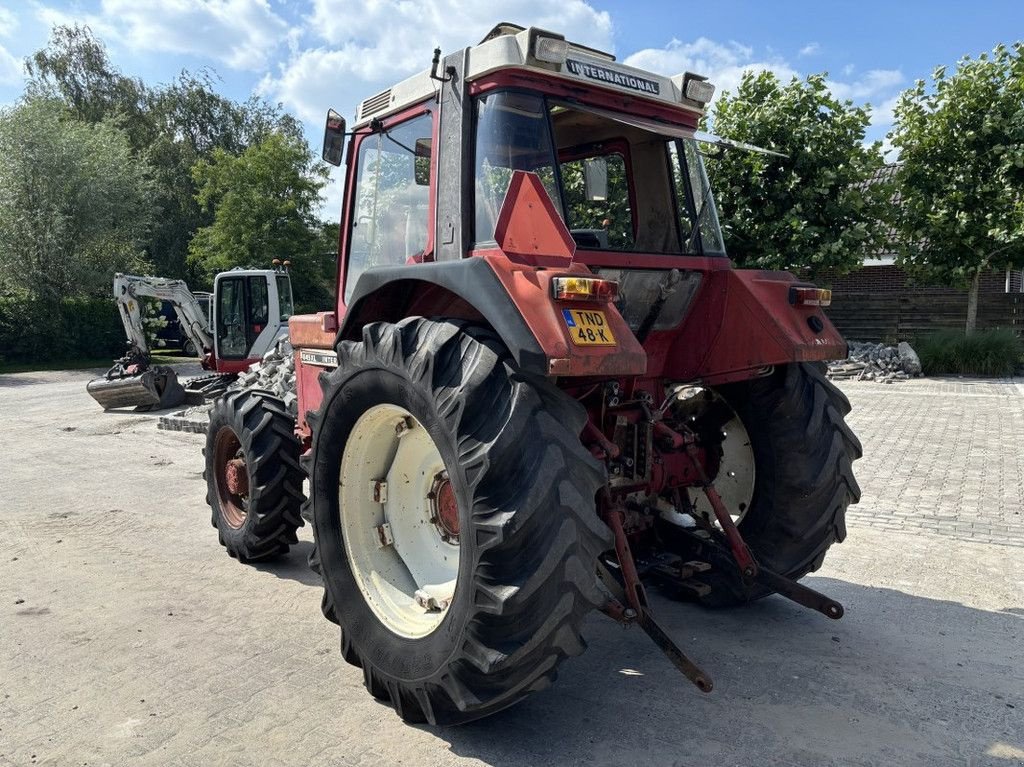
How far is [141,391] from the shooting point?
44.1 ft

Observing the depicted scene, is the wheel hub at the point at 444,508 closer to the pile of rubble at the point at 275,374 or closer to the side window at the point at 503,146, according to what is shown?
the side window at the point at 503,146

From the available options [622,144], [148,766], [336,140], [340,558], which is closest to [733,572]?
[340,558]

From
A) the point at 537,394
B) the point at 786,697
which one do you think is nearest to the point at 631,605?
the point at 786,697

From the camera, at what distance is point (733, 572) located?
400 centimetres

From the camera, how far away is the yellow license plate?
2789 mm

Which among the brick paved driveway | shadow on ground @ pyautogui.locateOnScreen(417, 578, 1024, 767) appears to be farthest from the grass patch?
shadow on ground @ pyautogui.locateOnScreen(417, 578, 1024, 767)

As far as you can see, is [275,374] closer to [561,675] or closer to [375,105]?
[375,105]

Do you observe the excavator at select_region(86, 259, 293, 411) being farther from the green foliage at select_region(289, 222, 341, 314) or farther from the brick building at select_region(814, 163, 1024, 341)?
the green foliage at select_region(289, 222, 341, 314)

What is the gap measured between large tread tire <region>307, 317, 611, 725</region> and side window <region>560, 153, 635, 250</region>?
1333 millimetres

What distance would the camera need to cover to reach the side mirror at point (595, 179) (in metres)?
4.11

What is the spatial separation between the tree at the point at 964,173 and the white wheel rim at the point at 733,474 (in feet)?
42.7

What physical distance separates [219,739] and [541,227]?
7.51 ft

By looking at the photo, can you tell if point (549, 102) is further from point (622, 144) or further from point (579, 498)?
point (579, 498)

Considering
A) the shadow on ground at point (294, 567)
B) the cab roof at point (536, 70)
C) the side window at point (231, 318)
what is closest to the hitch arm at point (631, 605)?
the cab roof at point (536, 70)
